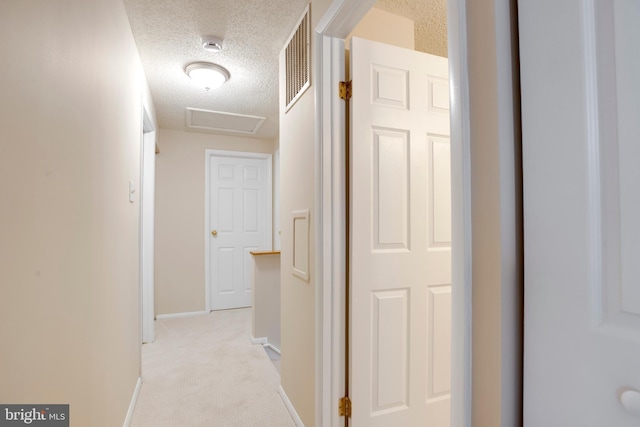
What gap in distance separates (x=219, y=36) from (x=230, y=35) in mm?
75

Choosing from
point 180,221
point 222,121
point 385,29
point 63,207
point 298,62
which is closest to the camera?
point 63,207

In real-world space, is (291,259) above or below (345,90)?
below

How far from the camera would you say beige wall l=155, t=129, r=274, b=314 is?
152 inches

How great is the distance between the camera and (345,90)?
4.90 feet

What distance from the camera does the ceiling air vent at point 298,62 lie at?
170cm

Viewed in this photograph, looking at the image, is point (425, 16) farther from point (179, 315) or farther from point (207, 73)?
point (179, 315)

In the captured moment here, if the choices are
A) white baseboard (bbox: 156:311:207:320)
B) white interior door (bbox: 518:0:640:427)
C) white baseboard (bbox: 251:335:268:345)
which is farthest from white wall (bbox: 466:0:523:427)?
white baseboard (bbox: 156:311:207:320)

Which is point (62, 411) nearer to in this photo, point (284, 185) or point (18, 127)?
point (18, 127)

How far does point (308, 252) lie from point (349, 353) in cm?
54

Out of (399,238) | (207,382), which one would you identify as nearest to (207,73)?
(399,238)

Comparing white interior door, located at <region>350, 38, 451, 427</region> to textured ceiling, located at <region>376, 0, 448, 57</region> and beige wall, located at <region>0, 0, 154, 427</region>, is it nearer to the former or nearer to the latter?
textured ceiling, located at <region>376, 0, 448, 57</region>

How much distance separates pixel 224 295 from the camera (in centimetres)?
417

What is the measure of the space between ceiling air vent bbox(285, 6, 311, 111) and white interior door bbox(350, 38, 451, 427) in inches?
14.4

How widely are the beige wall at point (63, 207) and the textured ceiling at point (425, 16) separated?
144cm
